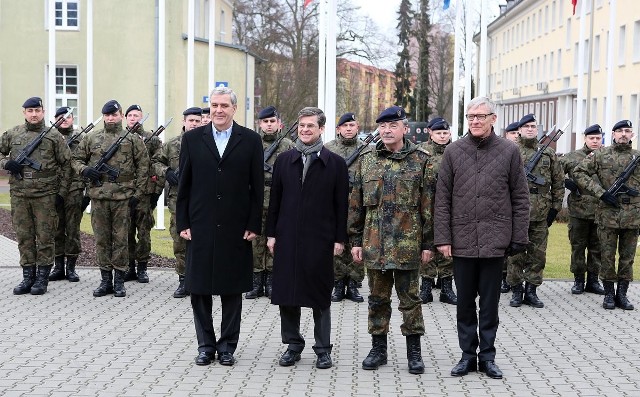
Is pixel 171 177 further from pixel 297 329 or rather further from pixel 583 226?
pixel 583 226

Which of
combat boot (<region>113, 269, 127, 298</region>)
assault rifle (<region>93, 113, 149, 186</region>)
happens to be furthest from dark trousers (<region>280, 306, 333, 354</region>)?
assault rifle (<region>93, 113, 149, 186</region>)

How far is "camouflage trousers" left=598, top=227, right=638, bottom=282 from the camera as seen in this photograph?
37.7 feet

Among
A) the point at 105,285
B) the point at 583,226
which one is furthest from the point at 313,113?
the point at 583,226

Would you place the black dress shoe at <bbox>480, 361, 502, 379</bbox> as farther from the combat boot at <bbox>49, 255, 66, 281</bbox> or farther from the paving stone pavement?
the combat boot at <bbox>49, 255, 66, 281</bbox>

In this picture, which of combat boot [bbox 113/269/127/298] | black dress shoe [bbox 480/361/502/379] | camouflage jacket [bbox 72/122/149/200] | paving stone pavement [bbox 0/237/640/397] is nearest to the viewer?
paving stone pavement [bbox 0/237/640/397]

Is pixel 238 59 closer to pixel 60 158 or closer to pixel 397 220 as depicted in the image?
pixel 60 158

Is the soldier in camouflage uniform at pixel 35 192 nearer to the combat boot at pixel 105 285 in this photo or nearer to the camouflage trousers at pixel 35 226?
the camouflage trousers at pixel 35 226

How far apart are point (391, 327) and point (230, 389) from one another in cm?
303

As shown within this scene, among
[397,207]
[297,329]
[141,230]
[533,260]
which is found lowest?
[297,329]

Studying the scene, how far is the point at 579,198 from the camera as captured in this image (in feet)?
41.3

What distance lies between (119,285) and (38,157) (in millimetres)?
1761

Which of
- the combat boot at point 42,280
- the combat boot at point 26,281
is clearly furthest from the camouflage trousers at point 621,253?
the combat boot at point 26,281

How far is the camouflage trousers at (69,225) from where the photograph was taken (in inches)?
512

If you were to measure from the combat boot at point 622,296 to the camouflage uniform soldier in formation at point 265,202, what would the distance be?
3.97 meters
